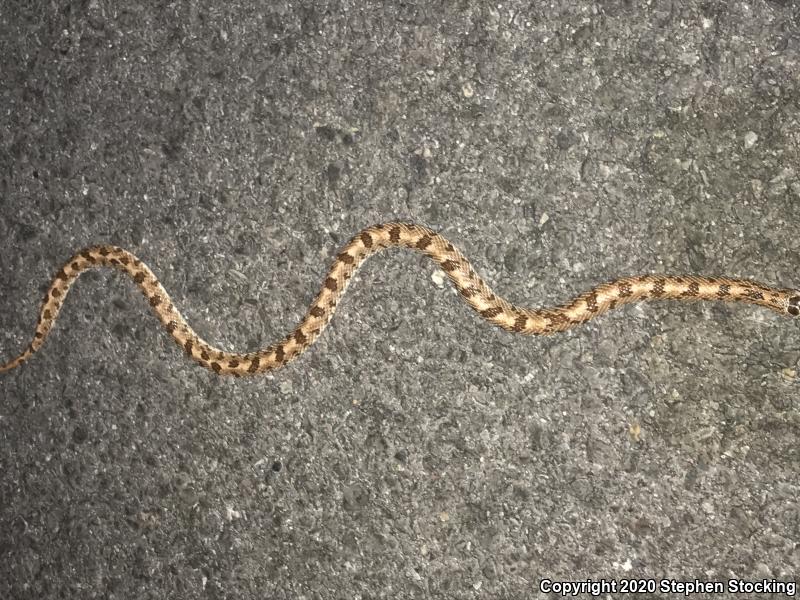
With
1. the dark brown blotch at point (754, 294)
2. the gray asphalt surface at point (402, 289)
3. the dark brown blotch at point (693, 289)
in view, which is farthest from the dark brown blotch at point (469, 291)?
the dark brown blotch at point (754, 294)

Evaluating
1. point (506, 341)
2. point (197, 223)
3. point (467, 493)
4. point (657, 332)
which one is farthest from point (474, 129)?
point (467, 493)

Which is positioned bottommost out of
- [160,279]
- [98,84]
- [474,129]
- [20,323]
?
[20,323]

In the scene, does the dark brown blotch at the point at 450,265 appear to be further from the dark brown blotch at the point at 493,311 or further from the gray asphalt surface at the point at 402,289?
the dark brown blotch at the point at 493,311

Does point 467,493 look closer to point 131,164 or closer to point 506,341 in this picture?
point 506,341

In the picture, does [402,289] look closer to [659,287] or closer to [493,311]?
[493,311]

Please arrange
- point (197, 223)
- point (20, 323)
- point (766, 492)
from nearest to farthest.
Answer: point (766, 492) → point (197, 223) → point (20, 323)
